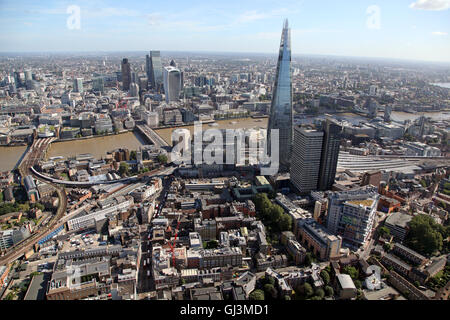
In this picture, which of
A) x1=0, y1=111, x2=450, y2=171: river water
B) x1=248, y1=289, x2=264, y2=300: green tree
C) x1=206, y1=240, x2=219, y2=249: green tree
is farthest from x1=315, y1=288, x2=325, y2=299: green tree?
x1=0, y1=111, x2=450, y2=171: river water

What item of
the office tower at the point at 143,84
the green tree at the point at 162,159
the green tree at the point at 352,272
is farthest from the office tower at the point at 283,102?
the office tower at the point at 143,84

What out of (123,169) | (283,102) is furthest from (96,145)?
(283,102)

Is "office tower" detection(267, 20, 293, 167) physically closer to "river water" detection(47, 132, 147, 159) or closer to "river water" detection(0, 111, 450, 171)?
"river water" detection(0, 111, 450, 171)

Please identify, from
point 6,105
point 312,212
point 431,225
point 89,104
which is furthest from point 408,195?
point 6,105

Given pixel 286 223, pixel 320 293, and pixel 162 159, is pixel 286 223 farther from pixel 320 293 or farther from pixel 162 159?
pixel 162 159

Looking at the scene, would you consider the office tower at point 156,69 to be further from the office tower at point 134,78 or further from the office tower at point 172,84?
the office tower at point 172,84
